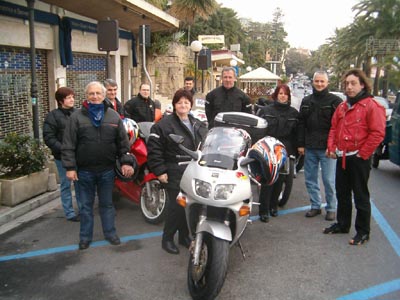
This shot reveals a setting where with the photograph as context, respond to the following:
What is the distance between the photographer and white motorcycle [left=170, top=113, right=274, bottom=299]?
340 centimetres

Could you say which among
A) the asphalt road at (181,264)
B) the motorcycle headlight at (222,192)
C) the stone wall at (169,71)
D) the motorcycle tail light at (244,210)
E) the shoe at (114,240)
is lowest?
the asphalt road at (181,264)

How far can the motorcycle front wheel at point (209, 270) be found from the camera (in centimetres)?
334

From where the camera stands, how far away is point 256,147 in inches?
164

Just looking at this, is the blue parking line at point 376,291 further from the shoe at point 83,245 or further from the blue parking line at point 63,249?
the shoe at point 83,245

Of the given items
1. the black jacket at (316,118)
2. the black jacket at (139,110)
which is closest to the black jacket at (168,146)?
the black jacket at (316,118)

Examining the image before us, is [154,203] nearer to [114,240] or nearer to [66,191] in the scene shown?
[114,240]

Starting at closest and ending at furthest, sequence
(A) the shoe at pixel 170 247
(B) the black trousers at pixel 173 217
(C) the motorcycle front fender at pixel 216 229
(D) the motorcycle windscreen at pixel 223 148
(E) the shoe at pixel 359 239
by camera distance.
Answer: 1. (C) the motorcycle front fender at pixel 216 229
2. (D) the motorcycle windscreen at pixel 223 148
3. (B) the black trousers at pixel 173 217
4. (A) the shoe at pixel 170 247
5. (E) the shoe at pixel 359 239

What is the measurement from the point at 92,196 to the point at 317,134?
9.67 ft

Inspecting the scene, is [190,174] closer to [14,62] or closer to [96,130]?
[96,130]

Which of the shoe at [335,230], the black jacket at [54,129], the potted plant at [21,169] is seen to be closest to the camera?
the shoe at [335,230]

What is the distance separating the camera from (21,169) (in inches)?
245

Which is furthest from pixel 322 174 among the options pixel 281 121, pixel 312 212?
pixel 281 121

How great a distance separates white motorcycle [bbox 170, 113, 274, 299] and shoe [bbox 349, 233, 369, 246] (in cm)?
178

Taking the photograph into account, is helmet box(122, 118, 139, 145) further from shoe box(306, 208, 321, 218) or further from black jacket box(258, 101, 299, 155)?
shoe box(306, 208, 321, 218)
